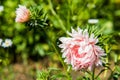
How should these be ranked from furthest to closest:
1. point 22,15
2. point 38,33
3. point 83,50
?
point 38,33 → point 22,15 → point 83,50

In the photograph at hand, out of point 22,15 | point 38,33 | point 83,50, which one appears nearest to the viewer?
point 83,50

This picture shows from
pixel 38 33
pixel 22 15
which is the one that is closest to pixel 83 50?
pixel 22 15

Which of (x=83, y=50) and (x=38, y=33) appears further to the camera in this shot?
(x=38, y=33)

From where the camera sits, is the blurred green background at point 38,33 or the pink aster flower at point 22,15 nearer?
the pink aster flower at point 22,15

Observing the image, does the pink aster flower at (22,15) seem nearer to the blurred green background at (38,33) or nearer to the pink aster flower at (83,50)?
the pink aster flower at (83,50)

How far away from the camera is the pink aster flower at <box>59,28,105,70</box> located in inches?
95.2

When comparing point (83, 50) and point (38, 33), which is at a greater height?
point (83, 50)

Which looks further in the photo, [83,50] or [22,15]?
[22,15]

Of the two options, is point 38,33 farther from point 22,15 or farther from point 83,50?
point 83,50

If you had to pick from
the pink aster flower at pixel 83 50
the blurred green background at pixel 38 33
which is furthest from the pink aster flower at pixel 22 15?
the blurred green background at pixel 38 33

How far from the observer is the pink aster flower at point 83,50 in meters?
2.42

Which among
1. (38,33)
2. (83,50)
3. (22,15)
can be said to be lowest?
(38,33)

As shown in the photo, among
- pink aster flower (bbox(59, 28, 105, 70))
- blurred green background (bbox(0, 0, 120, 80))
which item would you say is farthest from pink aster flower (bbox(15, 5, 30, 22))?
blurred green background (bbox(0, 0, 120, 80))

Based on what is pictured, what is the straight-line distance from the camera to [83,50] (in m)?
2.43
